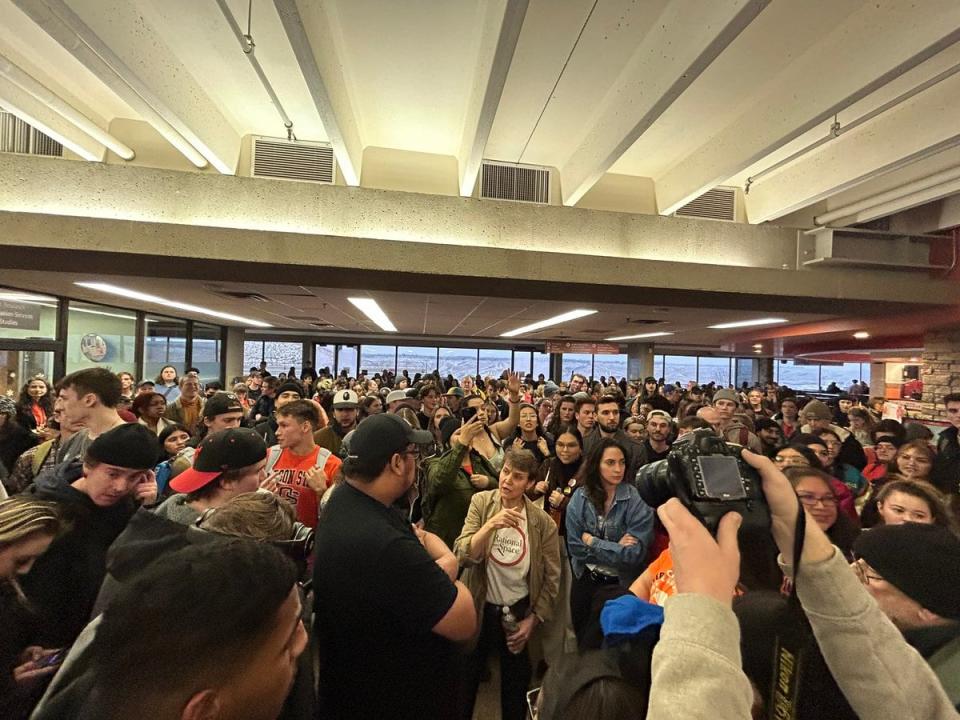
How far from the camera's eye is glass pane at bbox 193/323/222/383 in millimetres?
11102

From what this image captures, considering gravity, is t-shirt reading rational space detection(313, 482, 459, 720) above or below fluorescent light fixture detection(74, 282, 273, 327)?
below

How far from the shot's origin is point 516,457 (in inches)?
89.2

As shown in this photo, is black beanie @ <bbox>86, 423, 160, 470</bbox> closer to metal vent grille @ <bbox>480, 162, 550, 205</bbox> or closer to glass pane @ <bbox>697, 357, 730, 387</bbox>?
metal vent grille @ <bbox>480, 162, 550, 205</bbox>

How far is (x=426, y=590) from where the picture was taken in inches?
46.1

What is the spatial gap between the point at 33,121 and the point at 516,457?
399cm

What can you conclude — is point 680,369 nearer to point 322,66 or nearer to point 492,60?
point 492,60

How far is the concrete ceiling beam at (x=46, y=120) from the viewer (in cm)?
286

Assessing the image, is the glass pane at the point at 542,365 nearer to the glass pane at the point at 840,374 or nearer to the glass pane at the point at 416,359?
the glass pane at the point at 416,359

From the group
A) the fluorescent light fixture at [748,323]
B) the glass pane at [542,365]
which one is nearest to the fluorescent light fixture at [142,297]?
the fluorescent light fixture at [748,323]

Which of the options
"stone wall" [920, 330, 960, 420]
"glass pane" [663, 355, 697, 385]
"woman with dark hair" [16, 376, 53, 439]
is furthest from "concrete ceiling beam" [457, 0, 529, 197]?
"glass pane" [663, 355, 697, 385]

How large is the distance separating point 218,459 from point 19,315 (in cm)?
682

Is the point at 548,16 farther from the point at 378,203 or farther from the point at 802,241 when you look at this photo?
the point at 802,241

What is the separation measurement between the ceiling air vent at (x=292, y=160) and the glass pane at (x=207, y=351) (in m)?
8.35

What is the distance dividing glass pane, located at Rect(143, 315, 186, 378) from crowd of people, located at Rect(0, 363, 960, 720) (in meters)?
7.70
